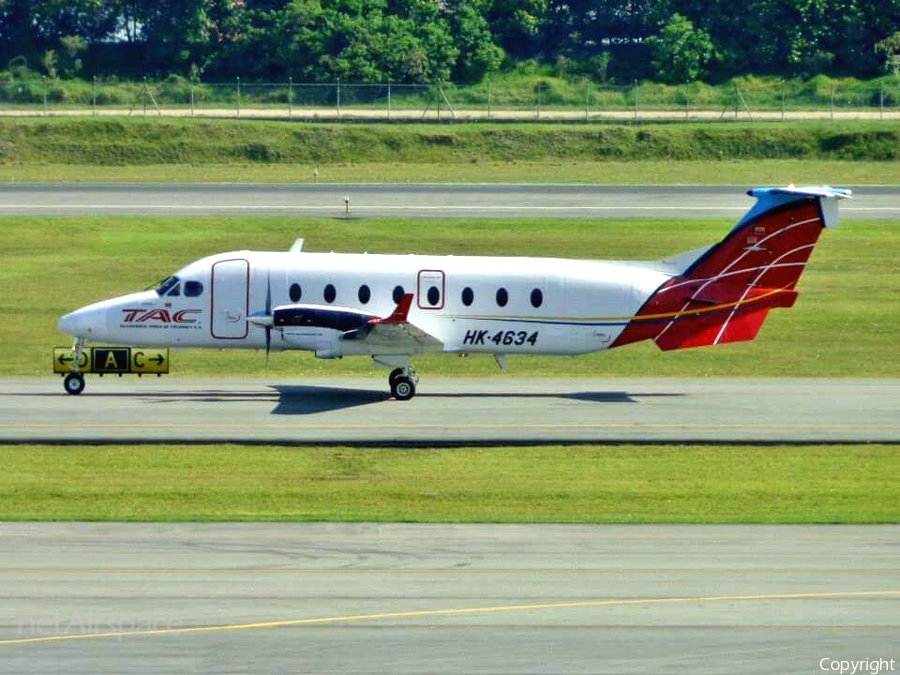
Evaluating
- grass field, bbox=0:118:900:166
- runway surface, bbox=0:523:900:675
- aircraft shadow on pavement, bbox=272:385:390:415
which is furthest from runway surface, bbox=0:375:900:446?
grass field, bbox=0:118:900:166

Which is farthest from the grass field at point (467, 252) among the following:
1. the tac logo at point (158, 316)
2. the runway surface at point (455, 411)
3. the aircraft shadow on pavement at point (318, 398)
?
the tac logo at point (158, 316)

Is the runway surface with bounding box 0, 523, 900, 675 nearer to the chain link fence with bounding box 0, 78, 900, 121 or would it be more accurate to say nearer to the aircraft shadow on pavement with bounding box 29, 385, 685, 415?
the aircraft shadow on pavement with bounding box 29, 385, 685, 415

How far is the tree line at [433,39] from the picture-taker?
9506 cm

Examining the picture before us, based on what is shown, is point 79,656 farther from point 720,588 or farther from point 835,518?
point 835,518

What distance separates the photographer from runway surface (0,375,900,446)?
92.6 feet

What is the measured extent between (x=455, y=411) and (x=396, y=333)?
87.9 inches

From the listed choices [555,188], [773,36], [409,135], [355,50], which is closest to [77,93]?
[355,50]

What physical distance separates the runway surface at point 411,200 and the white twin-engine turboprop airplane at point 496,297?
2818cm

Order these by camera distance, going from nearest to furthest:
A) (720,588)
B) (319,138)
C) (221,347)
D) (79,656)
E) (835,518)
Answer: (79,656), (720,588), (835,518), (221,347), (319,138)

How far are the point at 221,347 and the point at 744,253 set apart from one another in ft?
38.7

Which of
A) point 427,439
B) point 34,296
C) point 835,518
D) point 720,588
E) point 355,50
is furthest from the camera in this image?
point 355,50

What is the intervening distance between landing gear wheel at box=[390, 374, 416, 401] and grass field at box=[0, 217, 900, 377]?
3.96 metres

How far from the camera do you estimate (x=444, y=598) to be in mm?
18047

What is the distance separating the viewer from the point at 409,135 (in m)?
81.0
